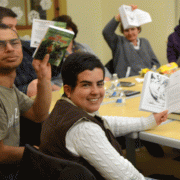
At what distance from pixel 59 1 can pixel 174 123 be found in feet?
12.7

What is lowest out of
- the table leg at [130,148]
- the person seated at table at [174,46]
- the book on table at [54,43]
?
the table leg at [130,148]

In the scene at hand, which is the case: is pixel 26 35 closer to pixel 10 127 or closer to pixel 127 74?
pixel 127 74

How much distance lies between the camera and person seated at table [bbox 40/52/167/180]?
940mm

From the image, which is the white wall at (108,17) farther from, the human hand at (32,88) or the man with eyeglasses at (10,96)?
the man with eyeglasses at (10,96)

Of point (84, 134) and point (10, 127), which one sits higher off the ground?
point (84, 134)

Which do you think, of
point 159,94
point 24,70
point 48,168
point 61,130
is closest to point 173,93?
point 159,94

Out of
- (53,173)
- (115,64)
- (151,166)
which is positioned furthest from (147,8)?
(53,173)

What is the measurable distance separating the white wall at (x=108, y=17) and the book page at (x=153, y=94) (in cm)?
341

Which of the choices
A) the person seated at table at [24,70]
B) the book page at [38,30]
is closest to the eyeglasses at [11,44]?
the book page at [38,30]

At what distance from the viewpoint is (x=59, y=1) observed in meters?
4.73

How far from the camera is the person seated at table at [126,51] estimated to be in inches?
132

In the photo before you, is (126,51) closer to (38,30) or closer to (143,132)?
(38,30)

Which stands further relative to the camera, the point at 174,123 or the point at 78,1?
the point at 78,1

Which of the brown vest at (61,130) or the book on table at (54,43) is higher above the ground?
the book on table at (54,43)
